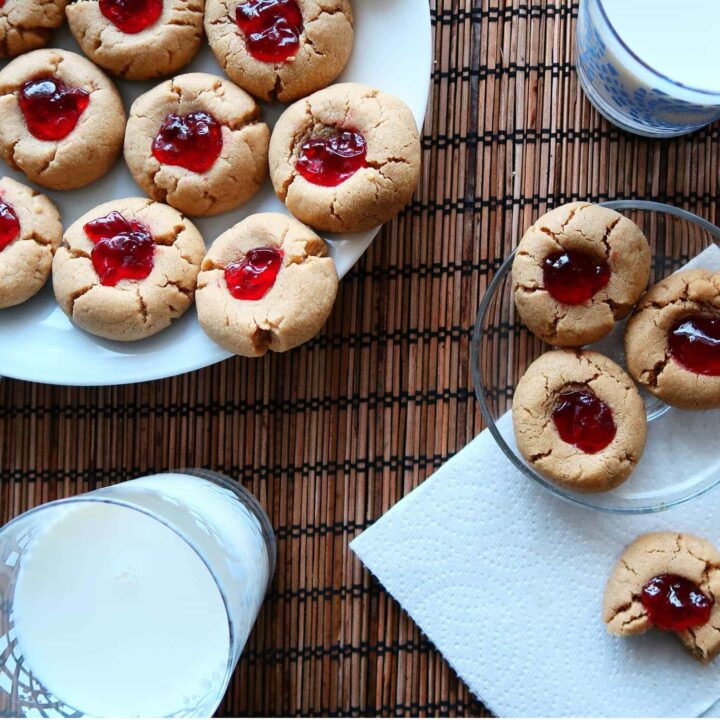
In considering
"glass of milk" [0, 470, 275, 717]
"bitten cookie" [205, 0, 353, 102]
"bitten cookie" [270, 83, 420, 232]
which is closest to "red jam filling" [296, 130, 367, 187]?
"bitten cookie" [270, 83, 420, 232]

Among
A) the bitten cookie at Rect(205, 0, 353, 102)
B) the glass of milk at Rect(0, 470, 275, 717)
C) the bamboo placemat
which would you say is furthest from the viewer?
the bamboo placemat

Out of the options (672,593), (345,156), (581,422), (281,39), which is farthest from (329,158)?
(672,593)

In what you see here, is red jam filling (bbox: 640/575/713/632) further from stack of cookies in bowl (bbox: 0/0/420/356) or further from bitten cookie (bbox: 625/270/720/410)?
stack of cookies in bowl (bbox: 0/0/420/356)

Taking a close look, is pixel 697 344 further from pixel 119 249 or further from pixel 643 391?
pixel 119 249

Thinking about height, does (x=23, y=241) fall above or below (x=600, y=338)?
above

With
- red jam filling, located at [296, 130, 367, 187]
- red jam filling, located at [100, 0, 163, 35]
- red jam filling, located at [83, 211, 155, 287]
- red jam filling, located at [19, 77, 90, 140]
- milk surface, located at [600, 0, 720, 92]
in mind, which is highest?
red jam filling, located at [100, 0, 163, 35]

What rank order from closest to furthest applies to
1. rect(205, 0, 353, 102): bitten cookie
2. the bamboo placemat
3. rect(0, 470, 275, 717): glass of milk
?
rect(0, 470, 275, 717): glass of milk
rect(205, 0, 353, 102): bitten cookie
the bamboo placemat

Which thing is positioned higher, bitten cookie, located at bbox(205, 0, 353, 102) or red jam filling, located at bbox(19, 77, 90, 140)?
bitten cookie, located at bbox(205, 0, 353, 102)
